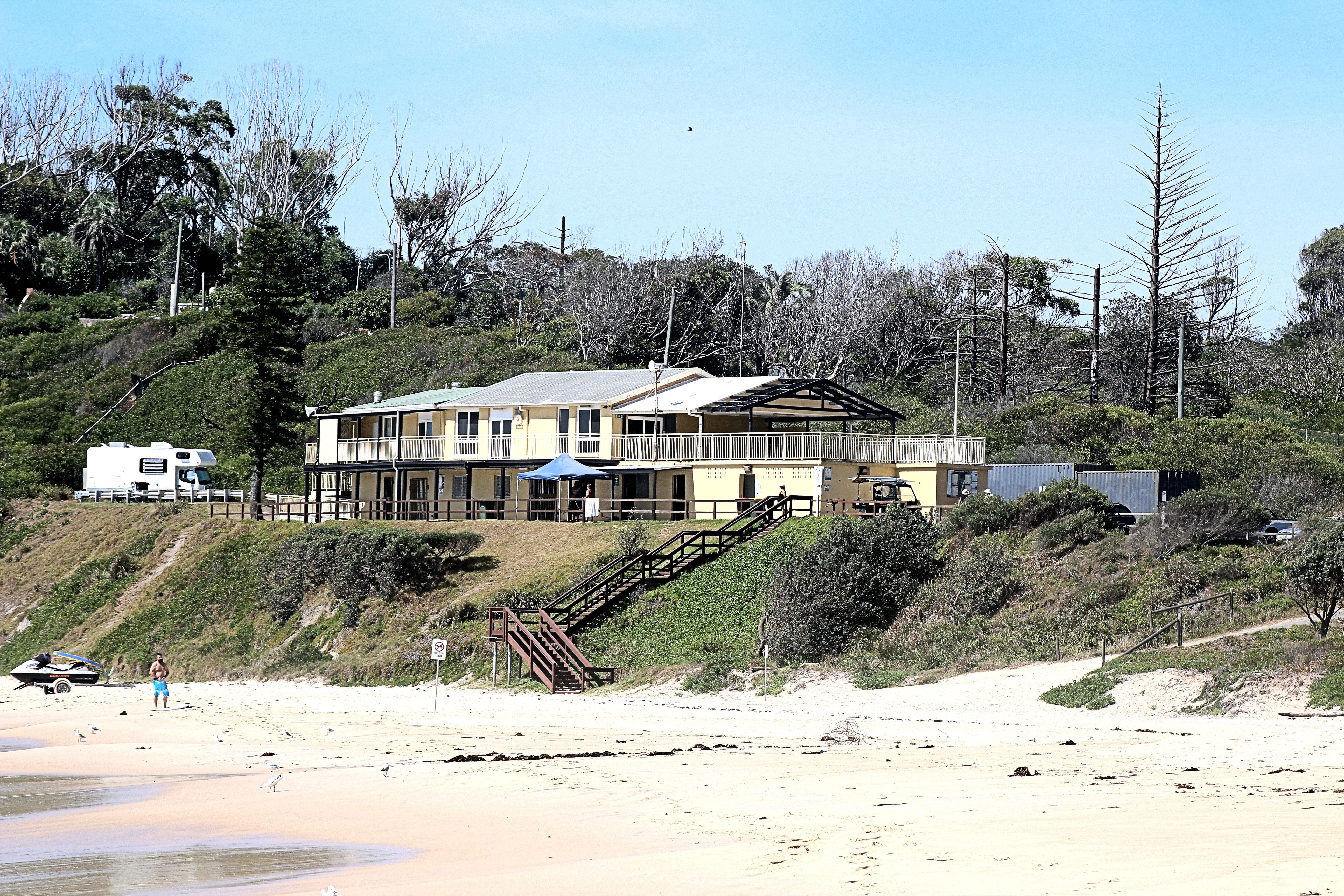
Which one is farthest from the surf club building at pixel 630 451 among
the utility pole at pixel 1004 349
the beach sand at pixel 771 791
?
the beach sand at pixel 771 791

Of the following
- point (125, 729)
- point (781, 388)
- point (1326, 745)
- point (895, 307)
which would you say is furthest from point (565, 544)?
point (895, 307)

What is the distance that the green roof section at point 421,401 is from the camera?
58.8 metres

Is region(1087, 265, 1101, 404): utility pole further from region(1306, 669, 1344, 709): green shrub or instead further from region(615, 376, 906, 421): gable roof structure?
region(1306, 669, 1344, 709): green shrub

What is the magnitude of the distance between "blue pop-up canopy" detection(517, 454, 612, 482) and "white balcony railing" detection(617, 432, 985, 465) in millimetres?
3910

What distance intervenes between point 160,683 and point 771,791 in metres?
20.1

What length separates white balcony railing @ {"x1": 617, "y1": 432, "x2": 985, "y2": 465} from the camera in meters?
46.8

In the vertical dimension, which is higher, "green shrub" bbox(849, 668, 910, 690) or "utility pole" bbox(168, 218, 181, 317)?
"utility pole" bbox(168, 218, 181, 317)

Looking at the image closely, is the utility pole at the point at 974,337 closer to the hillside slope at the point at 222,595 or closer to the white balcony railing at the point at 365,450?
the white balcony railing at the point at 365,450

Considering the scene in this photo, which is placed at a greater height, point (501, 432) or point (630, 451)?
point (501, 432)

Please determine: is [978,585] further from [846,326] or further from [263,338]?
[846,326]

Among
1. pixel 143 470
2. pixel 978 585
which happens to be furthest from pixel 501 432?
pixel 978 585

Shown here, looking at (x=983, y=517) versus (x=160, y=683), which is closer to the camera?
(x=160, y=683)

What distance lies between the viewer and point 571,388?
189 feet

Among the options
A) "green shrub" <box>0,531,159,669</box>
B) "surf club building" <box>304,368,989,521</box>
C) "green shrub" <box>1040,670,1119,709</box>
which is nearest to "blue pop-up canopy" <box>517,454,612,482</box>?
"surf club building" <box>304,368,989,521</box>
